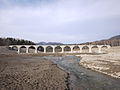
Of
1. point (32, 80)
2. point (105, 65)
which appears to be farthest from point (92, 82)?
point (105, 65)

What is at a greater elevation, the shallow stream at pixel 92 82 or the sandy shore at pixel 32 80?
the sandy shore at pixel 32 80

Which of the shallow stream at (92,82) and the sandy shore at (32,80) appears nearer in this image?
the sandy shore at (32,80)

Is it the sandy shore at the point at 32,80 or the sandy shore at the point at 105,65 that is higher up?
the sandy shore at the point at 32,80

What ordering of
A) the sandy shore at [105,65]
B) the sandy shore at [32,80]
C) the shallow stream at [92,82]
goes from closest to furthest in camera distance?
the sandy shore at [32,80], the shallow stream at [92,82], the sandy shore at [105,65]

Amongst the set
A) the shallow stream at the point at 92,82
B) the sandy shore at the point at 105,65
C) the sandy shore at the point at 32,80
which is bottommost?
the shallow stream at the point at 92,82

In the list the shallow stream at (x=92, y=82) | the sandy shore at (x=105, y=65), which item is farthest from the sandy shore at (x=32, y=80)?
the sandy shore at (x=105, y=65)

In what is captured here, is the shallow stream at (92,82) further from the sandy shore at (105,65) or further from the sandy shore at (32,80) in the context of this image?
the sandy shore at (105,65)

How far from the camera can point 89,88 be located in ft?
49.3

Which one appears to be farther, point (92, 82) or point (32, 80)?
point (92, 82)

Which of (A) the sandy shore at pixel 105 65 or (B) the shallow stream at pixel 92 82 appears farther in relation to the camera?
(A) the sandy shore at pixel 105 65

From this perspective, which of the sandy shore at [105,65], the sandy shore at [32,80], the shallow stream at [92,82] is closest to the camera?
the sandy shore at [32,80]

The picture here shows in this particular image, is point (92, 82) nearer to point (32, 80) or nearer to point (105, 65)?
point (32, 80)

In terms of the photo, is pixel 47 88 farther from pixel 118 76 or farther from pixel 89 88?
pixel 118 76

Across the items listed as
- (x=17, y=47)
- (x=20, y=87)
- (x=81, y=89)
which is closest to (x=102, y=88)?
(x=81, y=89)
